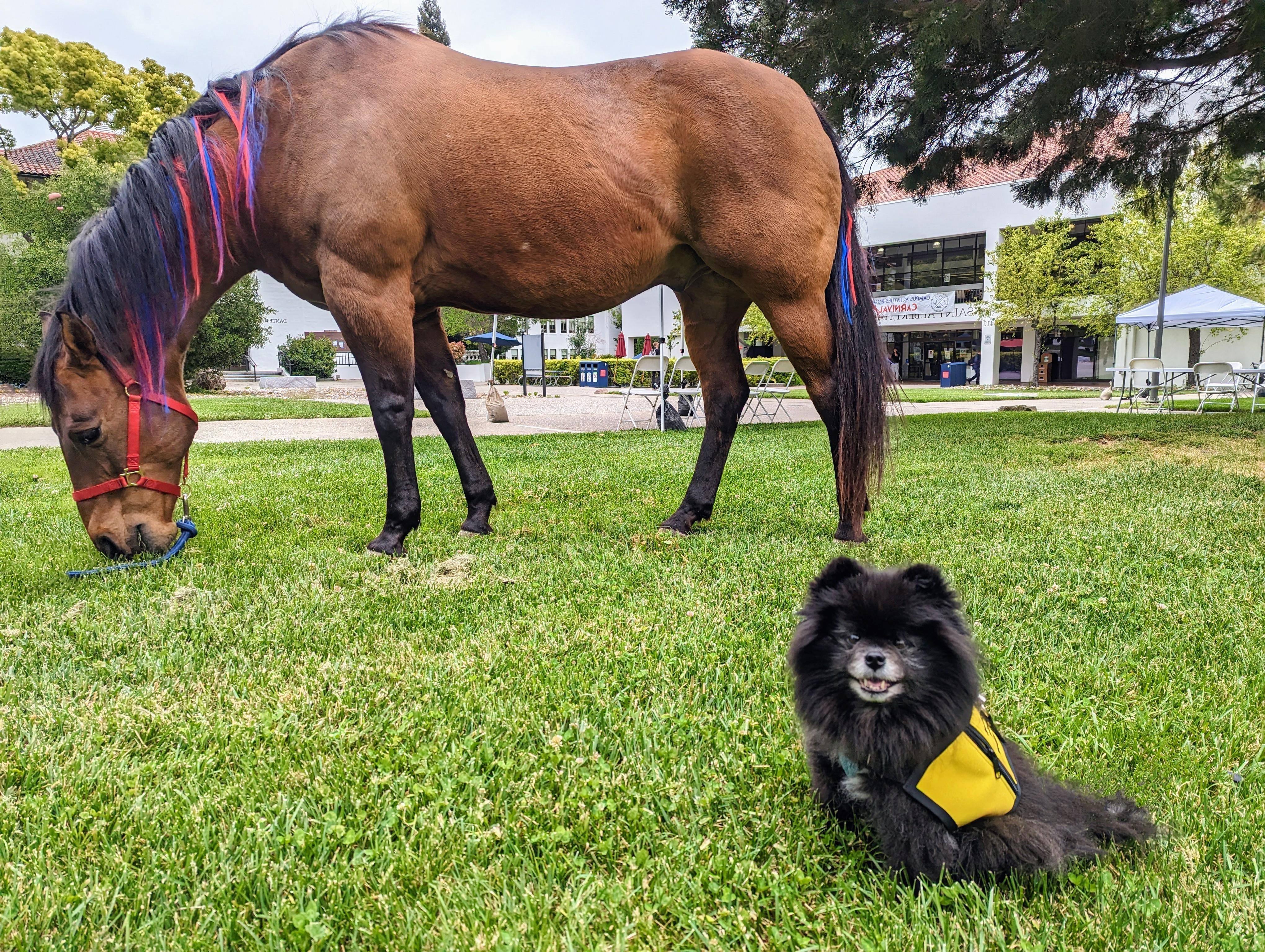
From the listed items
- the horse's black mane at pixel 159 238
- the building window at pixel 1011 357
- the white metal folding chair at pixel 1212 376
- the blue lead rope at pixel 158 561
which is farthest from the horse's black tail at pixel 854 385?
the building window at pixel 1011 357

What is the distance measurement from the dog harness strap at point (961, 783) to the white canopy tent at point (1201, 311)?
18.6 m

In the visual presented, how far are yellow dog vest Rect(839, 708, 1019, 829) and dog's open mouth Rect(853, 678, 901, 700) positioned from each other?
144 mm

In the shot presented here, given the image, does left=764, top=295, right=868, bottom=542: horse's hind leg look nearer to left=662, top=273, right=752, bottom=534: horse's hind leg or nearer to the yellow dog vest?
left=662, top=273, right=752, bottom=534: horse's hind leg

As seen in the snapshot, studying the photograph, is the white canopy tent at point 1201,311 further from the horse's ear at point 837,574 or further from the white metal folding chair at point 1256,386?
the horse's ear at point 837,574

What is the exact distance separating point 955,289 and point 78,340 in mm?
39698

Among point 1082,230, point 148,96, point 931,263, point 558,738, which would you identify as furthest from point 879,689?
point 931,263

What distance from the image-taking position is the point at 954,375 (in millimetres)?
34531

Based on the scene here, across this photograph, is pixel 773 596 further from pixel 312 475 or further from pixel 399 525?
pixel 312 475

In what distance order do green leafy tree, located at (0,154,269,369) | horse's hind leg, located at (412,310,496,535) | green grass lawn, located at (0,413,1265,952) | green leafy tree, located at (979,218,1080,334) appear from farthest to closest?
green leafy tree, located at (979,218,1080,334), green leafy tree, located at (0,154,269,369), horse's hind leg, located at (412,310,496,535), green grass lawn, located at (0,413,1265,952)

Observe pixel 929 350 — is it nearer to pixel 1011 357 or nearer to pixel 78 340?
pixel 1011 357

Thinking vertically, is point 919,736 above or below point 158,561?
above

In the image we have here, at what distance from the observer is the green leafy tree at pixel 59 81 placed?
28562 mm

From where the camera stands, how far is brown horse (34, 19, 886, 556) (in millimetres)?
3400

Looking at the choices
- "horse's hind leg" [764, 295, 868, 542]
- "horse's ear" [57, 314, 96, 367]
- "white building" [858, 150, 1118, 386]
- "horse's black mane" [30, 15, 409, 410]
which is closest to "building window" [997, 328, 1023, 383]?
"white building" [858, 150, 1118, 386]
